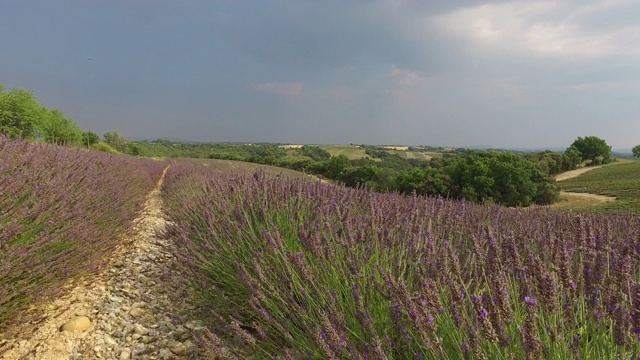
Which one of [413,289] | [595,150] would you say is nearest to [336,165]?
[595,150]

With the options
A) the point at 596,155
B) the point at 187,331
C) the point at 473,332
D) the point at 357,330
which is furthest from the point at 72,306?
the point at 596,155

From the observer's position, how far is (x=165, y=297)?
296 centimetres

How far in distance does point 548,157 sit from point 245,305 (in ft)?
190

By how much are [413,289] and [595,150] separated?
Result: 229 ft

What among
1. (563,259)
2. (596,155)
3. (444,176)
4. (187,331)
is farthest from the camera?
(596,155)

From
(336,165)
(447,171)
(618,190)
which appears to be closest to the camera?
(618,190)

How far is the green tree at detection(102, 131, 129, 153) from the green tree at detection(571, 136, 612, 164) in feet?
250

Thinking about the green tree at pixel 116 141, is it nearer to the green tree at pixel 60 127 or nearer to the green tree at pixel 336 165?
the green tree at pixel 60 127

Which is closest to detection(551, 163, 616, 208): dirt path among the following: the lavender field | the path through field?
the lavender field

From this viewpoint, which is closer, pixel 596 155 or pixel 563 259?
pixel 563 259

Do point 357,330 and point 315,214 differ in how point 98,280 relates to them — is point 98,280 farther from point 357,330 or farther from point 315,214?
point 357,330

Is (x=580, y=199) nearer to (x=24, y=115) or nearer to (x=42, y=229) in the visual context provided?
(x=42, y=229)

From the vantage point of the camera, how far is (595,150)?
56.2 meters

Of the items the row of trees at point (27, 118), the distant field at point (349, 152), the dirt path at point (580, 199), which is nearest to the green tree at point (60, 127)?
the row of trees at point (27, 118)
